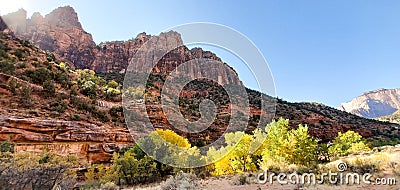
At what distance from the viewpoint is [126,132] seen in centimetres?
3086

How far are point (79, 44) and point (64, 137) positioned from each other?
77238mm

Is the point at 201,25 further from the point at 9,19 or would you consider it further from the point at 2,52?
the point at 9,19

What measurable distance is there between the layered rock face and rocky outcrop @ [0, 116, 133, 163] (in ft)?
168

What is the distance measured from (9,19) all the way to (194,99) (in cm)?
7248

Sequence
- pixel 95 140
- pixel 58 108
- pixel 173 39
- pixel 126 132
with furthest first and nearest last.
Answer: pixel 173 39 < pixel 126 132 < pixel 58 108 < pixel 95 140

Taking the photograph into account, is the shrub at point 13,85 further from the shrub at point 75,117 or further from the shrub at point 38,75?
the shrub at point 75,117

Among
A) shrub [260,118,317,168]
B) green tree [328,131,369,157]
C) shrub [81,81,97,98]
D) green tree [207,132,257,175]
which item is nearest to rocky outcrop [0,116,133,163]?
shrub [81,81,97,98]

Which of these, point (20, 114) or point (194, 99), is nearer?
point (20, 114)

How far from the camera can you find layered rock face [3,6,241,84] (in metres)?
84.4

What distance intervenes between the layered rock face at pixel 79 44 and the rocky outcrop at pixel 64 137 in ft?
168

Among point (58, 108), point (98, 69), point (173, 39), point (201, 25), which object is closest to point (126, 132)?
point (58, 108)

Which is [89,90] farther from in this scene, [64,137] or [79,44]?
[79,44]

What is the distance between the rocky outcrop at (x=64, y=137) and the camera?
72.4ft

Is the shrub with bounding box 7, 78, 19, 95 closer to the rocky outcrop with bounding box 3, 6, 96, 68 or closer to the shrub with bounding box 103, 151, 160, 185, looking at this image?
the shrub with bounding box 103, 151, 160, 185
